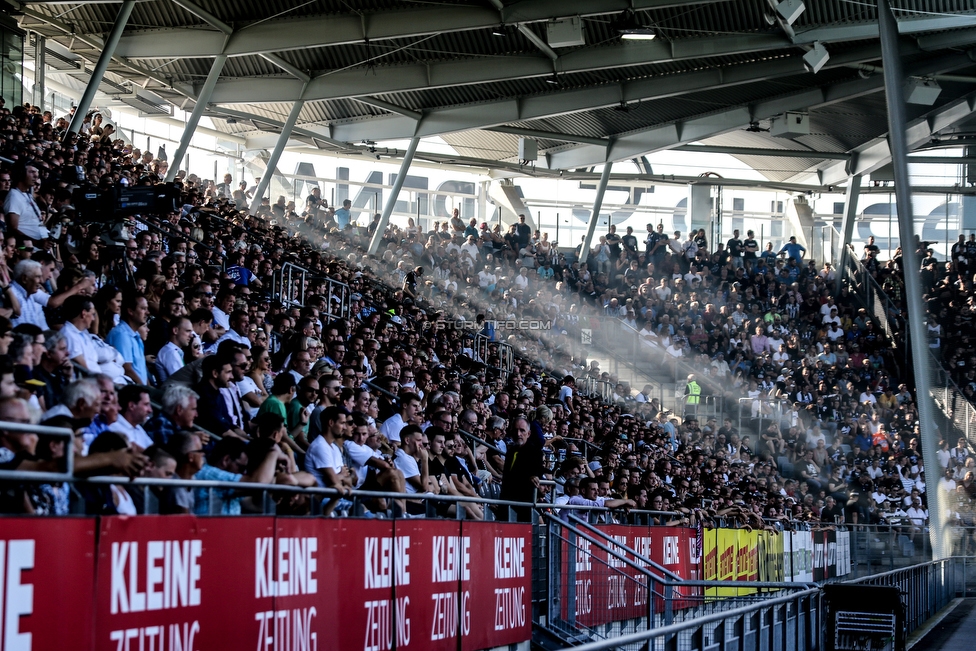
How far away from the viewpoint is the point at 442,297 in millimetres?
28141

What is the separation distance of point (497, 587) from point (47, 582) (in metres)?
5.39

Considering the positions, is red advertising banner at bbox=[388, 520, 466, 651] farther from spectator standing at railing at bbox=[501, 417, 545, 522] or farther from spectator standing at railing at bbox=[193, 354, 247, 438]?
spectator standing at railing at bbox=[501, 417, 545, 522]

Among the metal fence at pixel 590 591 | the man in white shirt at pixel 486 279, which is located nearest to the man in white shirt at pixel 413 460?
the metal fence at pixel 590 591

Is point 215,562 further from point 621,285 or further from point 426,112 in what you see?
point 621,285

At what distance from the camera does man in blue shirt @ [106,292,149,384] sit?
8.63 metres

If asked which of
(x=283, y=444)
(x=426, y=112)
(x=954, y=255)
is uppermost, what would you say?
(x=426, y=112)

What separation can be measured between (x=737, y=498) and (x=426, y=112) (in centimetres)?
1363

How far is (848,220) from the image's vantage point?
3897 cm

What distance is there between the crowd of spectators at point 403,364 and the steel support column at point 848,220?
55 cm

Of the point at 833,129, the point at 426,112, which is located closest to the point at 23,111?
the point at 426,112

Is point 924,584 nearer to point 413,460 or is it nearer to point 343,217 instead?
point 413,460

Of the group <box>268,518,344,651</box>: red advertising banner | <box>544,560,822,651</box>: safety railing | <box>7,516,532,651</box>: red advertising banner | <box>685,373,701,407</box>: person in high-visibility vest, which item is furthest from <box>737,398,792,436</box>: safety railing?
<box>268,518,344,651</box>: red advertising banner

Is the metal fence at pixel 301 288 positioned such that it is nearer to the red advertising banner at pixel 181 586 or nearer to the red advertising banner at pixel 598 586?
the red advertising banner at pixel 598 586

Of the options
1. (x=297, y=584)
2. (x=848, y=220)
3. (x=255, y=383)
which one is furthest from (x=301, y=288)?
(x=848, y=220)
